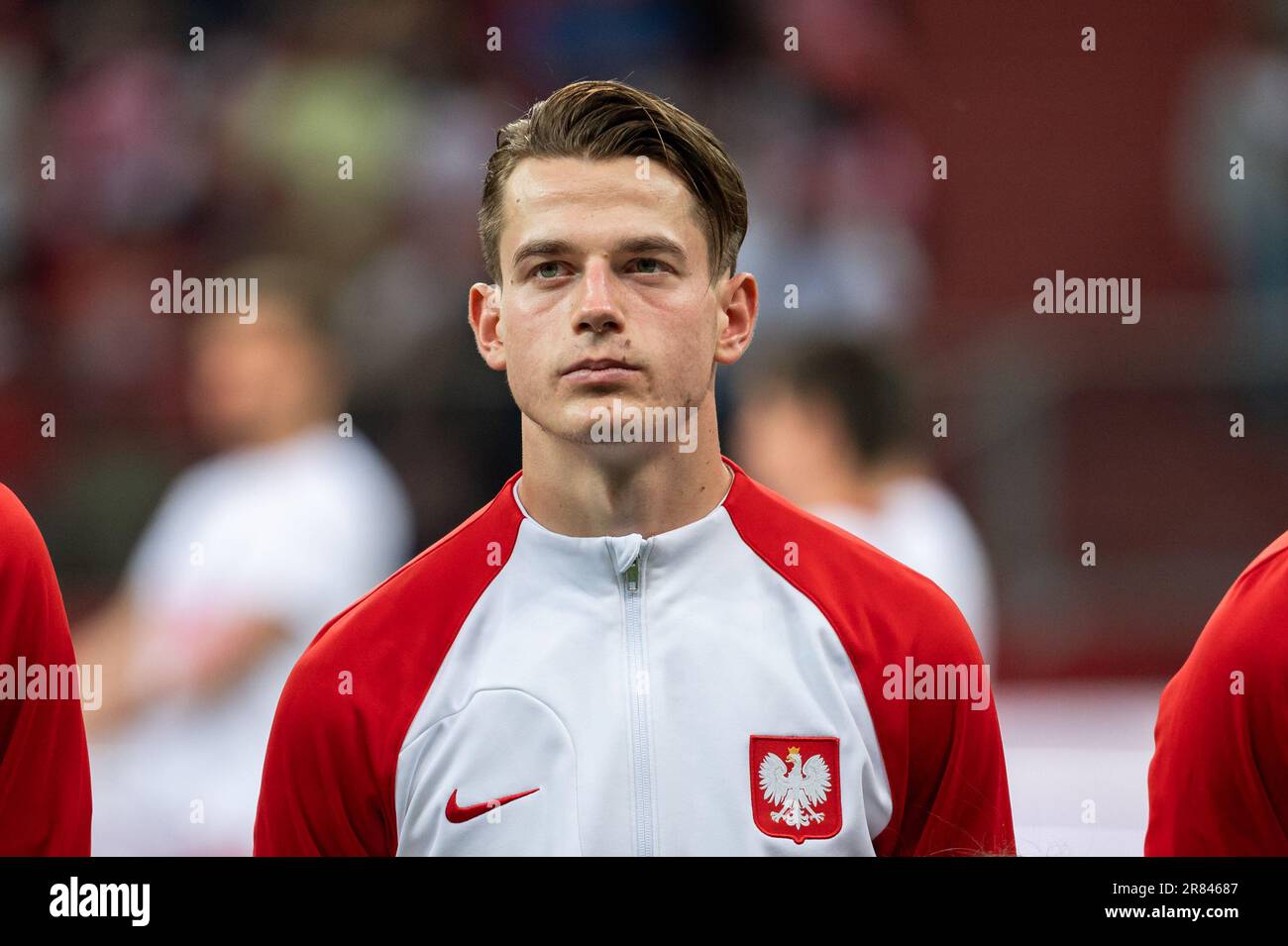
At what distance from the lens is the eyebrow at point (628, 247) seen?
2441 millimetres

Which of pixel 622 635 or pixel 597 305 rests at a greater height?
pixel 597 305

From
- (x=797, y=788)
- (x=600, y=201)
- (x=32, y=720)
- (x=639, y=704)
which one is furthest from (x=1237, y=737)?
(x=32, y=720)

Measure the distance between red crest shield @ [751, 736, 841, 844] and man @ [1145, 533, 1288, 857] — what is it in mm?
566

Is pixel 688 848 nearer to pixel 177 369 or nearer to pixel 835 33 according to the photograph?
pixel 177 369

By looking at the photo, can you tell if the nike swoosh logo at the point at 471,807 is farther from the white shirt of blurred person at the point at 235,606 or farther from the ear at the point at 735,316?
the white shirt of blurred person at the point at 235,606

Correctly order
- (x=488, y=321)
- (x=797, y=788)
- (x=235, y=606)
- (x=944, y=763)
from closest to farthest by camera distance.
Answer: (x=797, y=788) → (x=944, y=763) → (x=488, y=321) → (x=235, y=606)

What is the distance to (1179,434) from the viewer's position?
6.71 m

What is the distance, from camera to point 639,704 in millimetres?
2398

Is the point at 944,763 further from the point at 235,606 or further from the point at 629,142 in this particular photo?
the point at 235,606

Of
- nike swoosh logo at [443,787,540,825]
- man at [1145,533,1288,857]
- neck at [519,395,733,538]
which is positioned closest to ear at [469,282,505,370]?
neck at [519,395,733,538]

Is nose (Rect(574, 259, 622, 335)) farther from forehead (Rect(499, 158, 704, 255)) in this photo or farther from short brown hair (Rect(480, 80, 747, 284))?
short brown hair (Rect(480, 80, 747, 284))

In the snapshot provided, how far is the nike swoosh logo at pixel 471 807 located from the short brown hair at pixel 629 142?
782mm

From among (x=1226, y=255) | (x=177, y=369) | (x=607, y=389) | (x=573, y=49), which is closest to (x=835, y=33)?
(x=573, y=49)

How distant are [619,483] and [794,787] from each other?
51 centimetres
